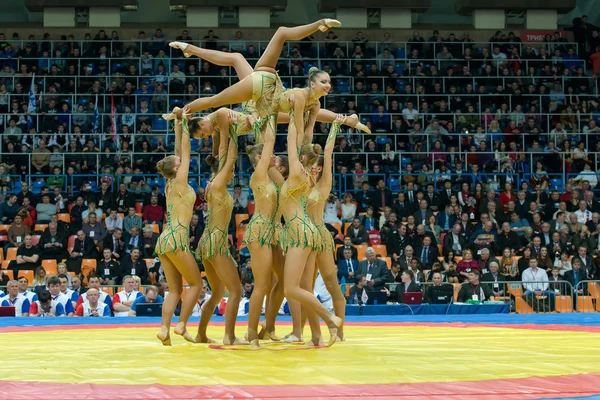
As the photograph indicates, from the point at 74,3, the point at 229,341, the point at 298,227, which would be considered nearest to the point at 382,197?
the point at 74,3

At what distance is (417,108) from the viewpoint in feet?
77.7

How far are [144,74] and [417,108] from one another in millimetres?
7682

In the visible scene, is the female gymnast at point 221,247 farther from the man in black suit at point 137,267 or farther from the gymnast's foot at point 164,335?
the man in black suit at point 137,267

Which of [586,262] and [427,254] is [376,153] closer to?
[427,254]

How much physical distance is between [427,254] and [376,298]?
280 centimetres

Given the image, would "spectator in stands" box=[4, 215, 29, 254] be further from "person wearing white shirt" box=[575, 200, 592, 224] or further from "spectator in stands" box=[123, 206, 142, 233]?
"person wearing white shirt" box=[575, 200, 592, 224]

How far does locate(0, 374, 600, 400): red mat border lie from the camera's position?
4621mm

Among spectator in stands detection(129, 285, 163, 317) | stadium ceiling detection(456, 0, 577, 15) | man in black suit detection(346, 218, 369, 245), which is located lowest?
spectator in stands detection(129, 285, 163, 317)

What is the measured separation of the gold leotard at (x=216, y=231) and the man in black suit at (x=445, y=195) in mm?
12337

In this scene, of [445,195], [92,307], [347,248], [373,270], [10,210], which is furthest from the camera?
[445,195]

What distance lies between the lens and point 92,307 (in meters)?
13.9

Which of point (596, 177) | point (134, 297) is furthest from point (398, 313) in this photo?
point (596, 177)

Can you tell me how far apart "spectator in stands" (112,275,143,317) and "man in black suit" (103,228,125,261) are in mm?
3209

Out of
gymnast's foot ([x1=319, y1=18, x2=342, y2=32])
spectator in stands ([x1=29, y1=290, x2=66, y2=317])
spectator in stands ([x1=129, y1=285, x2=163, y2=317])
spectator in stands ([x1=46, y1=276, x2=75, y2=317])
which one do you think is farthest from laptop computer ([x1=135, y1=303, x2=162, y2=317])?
gymnast's foot ([x1=319, y1=18, x2=342, y2=32])
